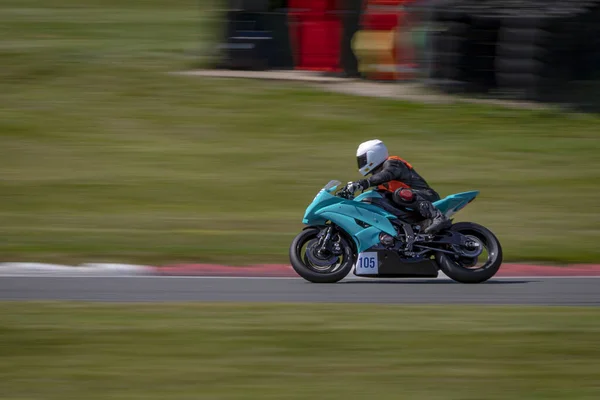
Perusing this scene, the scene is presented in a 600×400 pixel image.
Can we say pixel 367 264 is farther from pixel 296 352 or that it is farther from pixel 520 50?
pixel 520 50

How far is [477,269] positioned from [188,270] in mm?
3410

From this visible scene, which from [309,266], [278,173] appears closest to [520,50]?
[278,173]

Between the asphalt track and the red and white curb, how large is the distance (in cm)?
48

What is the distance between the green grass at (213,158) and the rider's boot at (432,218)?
2.39 m

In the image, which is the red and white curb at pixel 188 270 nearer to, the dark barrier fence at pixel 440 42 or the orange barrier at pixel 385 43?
the dark barrier fence at pixel 440 42

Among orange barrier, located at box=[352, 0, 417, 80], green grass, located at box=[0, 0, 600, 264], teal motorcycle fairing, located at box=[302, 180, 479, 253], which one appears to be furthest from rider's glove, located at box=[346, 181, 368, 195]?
orange barrier, located at box=[352, 0, 417, 80]

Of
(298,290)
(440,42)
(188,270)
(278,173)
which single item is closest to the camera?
(298,290)

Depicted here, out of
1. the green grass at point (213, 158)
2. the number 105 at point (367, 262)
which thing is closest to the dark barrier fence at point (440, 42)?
the green grass at point (213, 158)

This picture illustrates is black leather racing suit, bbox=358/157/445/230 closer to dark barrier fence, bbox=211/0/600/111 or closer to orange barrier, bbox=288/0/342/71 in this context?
dark barrier fence, bbox=211/0/600/111

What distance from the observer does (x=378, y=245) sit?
1106cm

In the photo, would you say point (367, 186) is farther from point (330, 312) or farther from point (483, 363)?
point (483, 363)

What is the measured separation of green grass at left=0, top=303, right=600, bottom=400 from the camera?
23.3ft

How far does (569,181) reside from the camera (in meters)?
17.4

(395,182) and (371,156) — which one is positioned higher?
(371,156)
